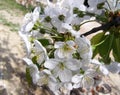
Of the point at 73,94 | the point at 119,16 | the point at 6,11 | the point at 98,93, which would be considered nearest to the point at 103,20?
the point at 119,16

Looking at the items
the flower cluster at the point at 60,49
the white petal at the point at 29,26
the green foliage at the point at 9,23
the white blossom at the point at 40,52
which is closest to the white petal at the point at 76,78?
the flower cluster at the point at 60,49

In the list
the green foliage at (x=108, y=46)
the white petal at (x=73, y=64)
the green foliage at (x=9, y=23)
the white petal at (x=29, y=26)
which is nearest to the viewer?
the white petal at (x=73, y=64)

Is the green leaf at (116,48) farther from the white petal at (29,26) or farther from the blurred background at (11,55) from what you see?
the blurred background at (11,55)

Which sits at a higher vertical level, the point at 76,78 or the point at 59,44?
the point at 59,44

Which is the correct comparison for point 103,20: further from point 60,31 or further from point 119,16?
point 60,31

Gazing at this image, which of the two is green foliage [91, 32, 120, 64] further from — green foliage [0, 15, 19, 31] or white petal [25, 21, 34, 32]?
green foliage [0, 15, 19, 31]

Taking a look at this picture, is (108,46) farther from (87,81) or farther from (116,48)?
(87,81)

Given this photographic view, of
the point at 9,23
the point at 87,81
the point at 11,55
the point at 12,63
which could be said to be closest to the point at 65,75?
the point at 87,81
